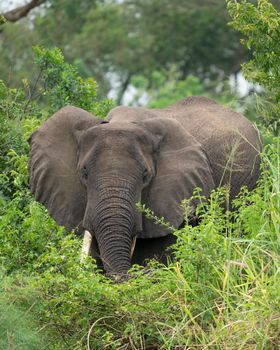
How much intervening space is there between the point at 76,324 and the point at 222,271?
2.78 feet

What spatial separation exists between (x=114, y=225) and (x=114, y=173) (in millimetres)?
406

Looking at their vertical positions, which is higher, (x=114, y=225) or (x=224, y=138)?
(x=114, y=225)

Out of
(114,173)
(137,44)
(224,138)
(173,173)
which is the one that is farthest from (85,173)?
(137,44)

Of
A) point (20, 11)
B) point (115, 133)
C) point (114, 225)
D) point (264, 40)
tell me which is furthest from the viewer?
point (20, 11)

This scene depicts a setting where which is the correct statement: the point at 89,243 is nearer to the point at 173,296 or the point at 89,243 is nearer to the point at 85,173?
the point at 85,173

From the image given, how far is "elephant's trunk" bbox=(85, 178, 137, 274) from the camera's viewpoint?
1049cm

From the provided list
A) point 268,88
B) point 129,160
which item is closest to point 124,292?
point 129,160

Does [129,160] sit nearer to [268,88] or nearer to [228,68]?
[268,88]

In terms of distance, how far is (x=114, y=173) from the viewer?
10758 millimetres

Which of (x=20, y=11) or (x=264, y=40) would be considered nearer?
(x=264, y=40)

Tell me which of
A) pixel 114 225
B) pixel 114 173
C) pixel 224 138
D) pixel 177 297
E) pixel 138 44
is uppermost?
pixel 177 297

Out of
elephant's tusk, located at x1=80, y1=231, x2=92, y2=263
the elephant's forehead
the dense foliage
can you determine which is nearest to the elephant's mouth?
elephant's tusk, located at x1=80, y1=231, x2=92, y2=263

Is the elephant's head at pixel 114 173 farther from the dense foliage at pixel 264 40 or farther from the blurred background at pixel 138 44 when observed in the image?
the blurred background at pixel 138 44

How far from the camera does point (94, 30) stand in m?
33.8
